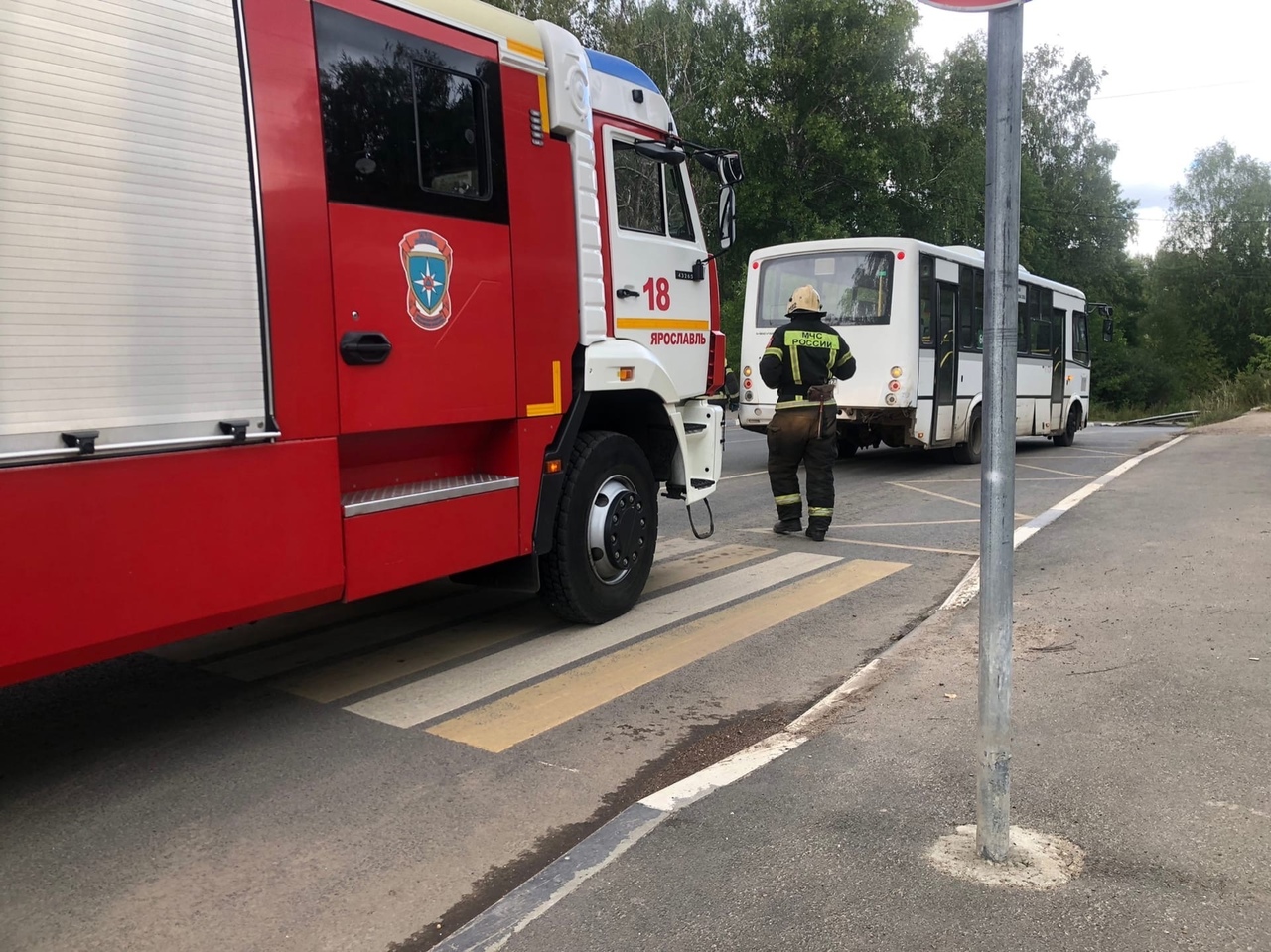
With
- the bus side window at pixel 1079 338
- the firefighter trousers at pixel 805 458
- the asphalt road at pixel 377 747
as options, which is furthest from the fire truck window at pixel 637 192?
the bus side window at pixel 1079 338

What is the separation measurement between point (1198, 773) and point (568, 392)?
3249 mm

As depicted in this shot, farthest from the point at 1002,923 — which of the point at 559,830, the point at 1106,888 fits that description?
the point at 559,830

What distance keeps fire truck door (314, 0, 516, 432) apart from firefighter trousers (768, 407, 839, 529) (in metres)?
3.89

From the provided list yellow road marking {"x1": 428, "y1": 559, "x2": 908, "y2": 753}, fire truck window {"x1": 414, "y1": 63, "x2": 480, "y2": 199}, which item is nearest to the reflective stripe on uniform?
yellow road marking {"x1": 428, "y1": 559, "x2": 908, "y2": 753}

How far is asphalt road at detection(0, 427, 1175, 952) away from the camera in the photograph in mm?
2822

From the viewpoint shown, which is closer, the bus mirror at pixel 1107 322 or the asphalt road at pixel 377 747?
the asphalt road at pixel 377 747

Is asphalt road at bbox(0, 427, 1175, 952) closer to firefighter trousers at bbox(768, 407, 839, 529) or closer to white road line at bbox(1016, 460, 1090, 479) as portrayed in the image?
firefighter trousers at bbox(768, 407, 839, 529)

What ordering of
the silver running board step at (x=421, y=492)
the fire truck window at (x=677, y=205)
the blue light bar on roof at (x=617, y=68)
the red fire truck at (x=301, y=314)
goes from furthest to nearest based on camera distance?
the fire truck window at (x=677, y=205), the blue light bar on roof at (x=617, y=68), the silver running board step at (x=421, y=492), the red fire truck at (x=301, y=314)

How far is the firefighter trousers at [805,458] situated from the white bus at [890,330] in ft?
A: 15.1

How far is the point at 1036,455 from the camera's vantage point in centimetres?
1622

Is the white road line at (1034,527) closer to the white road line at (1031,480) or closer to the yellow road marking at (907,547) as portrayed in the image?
the yellow road marking at (907,547)

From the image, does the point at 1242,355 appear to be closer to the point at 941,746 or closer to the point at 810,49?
the point at 810,49

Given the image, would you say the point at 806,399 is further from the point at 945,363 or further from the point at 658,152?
the point at 945,363

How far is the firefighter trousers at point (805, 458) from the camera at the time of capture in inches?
318
